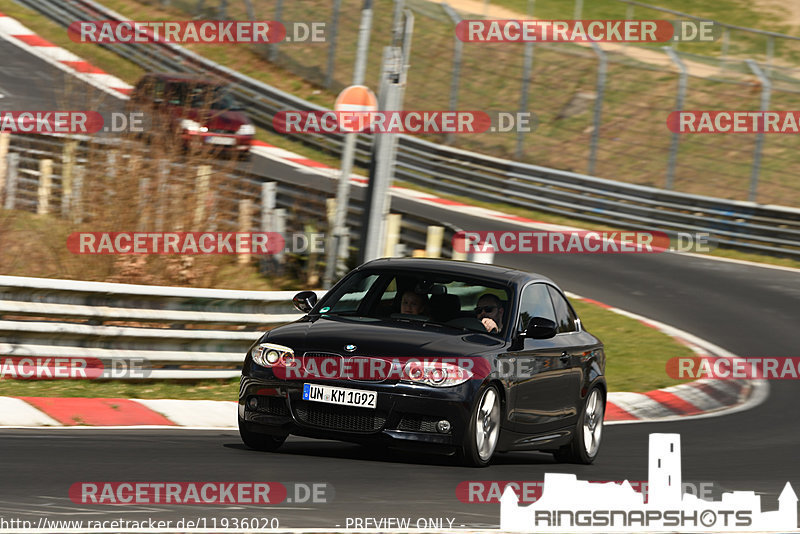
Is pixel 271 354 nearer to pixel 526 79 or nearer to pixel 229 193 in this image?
pixel 229 193

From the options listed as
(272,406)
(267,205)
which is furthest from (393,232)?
(272,406)

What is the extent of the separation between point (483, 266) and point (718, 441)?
10.4 ft

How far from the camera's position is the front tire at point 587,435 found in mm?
9820

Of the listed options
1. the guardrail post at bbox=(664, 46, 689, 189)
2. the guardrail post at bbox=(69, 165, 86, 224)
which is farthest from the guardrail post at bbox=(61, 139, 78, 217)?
the guardrail post at bbox=(664, 46, 689, 189)

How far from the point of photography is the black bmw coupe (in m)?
8.11

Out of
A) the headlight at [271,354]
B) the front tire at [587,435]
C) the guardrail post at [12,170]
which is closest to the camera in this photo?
the headlight at [271,354]

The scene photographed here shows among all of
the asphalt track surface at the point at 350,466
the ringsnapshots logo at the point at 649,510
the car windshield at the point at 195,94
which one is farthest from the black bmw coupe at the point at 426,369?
the car windshield at the point at 195,94

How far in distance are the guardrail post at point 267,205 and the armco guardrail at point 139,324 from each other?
4595 millimetres

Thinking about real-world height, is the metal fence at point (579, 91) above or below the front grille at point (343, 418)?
above

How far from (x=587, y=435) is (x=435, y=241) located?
19.5 ft

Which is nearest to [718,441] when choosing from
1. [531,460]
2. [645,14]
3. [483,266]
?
[531,460]

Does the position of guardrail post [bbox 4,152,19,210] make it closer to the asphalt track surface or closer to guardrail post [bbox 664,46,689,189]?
the asphalt track surface

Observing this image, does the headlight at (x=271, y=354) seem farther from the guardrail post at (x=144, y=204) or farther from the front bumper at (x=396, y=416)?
the guardrail post at (x=144, y=204)

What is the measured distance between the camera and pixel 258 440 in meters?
8.64
